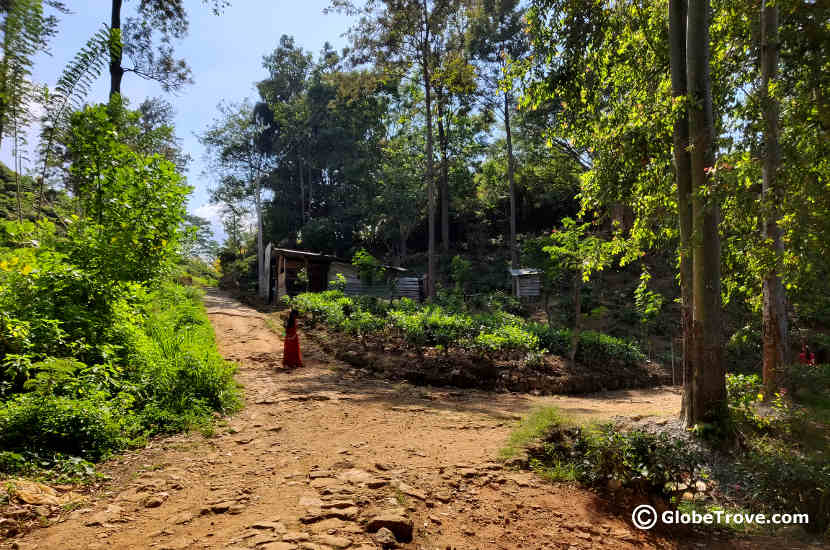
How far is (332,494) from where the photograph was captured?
11.1 feet

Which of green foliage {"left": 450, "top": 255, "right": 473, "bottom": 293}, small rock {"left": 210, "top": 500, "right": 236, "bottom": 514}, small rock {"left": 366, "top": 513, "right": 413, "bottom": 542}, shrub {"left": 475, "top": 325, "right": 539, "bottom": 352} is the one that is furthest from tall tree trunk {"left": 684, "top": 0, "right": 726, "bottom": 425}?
green foliage {"left": 450, "top": 255, "right": 473, "bottom": 293}

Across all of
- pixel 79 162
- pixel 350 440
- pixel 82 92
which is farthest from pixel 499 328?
pixel 82 92

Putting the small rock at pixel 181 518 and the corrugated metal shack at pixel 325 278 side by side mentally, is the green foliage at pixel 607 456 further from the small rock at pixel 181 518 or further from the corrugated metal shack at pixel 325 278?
the corrugated metal shack at pixel 325 278

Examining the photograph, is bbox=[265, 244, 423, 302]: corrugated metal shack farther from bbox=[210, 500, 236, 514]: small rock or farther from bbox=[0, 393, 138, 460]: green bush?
bbox=[210, 500, 236, 514]: small rock

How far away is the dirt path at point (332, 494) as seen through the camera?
2838 mm

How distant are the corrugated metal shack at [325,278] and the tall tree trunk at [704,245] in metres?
18.1

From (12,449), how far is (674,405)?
10328mm

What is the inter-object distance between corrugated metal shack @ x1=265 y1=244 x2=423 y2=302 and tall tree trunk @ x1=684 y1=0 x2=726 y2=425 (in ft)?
59.4

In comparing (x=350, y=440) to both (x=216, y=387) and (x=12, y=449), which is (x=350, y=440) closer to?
(x=216, y=387)

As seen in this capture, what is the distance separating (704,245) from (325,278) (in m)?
21.2

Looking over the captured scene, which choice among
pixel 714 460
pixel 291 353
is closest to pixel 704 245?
pixel 714 460

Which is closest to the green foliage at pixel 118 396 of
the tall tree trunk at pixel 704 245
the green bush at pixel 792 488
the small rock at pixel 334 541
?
the small rock at pixel 334 541

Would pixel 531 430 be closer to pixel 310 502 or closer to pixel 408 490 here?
pixel 408 490

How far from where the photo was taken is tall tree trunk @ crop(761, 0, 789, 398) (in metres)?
5.42
